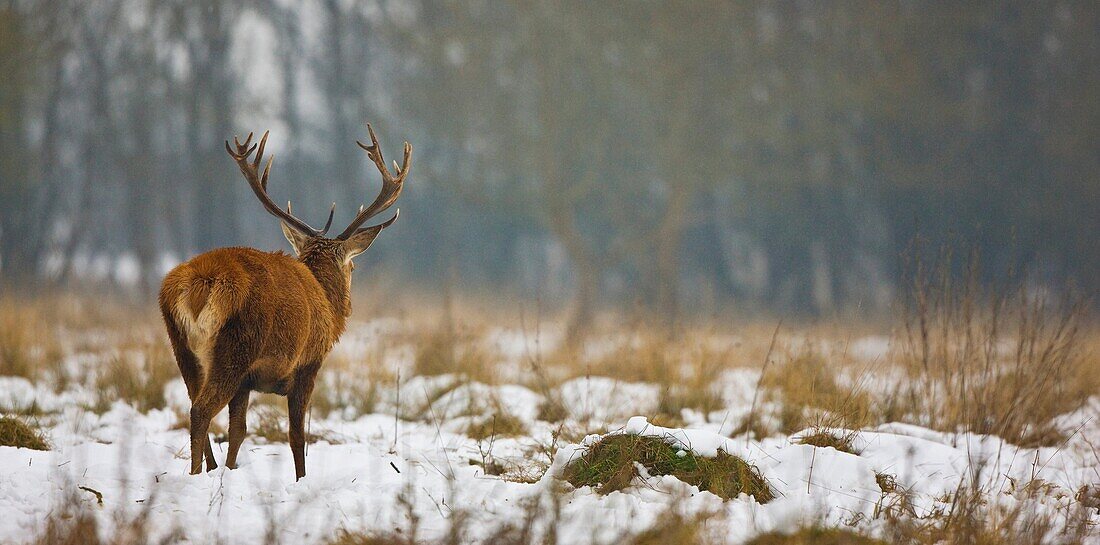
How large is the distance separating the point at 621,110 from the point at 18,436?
1297 centimetres

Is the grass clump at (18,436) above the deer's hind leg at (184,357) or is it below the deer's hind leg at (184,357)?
below

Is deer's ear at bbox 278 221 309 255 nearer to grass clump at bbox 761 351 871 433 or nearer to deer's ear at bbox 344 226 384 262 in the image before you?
deer's ear at bbox 344 226 384 262

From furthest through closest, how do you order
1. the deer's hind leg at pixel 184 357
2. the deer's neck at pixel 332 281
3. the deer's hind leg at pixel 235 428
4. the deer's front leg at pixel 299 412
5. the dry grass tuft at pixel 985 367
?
the dry grass tuft at pixel 985 367, the deer's neck at pixel 332 281, the deer's hind leg at pixel 235 428, the deer's front leg at pixel 299 412, the deer's hind leg at pixel 184 357

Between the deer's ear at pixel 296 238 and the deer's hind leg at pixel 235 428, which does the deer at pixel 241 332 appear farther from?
the deer's ear at pixel 296 238

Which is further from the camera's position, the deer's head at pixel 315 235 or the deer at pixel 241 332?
the deer's head at pixel 315 235

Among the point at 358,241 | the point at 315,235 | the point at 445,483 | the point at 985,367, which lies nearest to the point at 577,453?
the point at 445,483

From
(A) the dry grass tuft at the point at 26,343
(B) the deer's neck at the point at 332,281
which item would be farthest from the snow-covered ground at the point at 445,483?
(A) the dry grass tuft at the point at 26,343

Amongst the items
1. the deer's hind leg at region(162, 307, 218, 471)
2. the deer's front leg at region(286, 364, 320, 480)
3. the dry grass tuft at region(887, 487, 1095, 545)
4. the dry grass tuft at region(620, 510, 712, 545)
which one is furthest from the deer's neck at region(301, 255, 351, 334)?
the dry grass tuft at region(887, 487, 1095, 545)

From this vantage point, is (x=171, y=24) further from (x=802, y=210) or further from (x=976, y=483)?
(x=976, y=483)

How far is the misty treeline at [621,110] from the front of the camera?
14508 mm

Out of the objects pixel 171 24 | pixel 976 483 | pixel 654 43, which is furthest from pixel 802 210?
pixel 976 483

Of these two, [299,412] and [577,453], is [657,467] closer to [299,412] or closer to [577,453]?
[577,453]

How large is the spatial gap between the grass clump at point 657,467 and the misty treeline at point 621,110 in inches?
312

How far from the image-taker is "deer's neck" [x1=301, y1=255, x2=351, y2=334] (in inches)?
179
